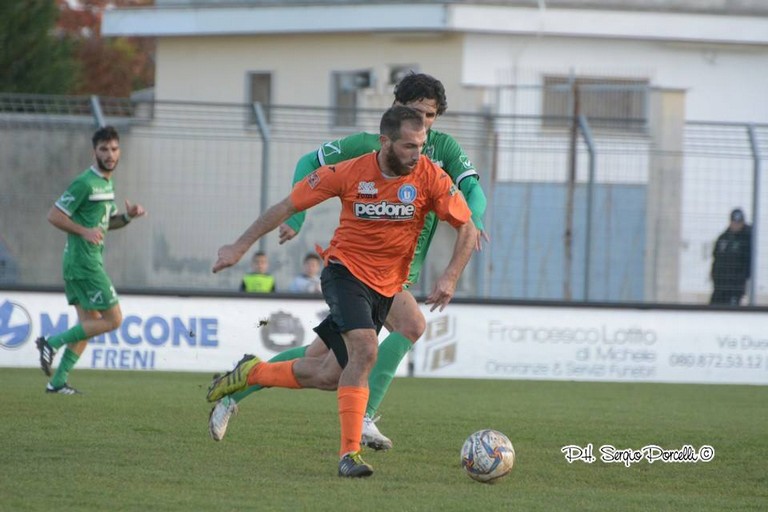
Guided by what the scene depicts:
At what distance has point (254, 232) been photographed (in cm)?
714

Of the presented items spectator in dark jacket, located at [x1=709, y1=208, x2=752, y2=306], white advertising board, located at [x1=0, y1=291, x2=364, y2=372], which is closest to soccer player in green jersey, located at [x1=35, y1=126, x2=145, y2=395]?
white advertising board, located at [x1=0, y1=291, x2=364, y2=372]

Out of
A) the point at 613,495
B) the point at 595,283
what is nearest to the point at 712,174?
the point at 595,283

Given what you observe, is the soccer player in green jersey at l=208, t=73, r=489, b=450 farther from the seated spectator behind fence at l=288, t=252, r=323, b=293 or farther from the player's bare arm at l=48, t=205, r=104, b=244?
the seated spectator behind fence at l=288, t=252, r=323, b=293

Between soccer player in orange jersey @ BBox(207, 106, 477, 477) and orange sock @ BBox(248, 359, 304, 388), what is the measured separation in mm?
353

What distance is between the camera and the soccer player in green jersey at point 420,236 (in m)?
8.02

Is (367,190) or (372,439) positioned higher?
(367,190)

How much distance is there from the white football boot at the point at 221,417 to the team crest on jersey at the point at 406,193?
5.60 ft

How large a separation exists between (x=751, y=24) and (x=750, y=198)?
7.73 meters

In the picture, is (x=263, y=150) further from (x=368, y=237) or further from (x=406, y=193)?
(x=406, y=193)

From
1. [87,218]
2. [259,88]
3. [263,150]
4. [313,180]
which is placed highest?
[259,88]

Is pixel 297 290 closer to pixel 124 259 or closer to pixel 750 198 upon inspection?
pixel 124 259

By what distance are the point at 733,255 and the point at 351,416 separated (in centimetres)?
1108

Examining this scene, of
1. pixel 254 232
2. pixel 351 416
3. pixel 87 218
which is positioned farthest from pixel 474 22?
pixel 351 416

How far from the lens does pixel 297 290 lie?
55.4ft
